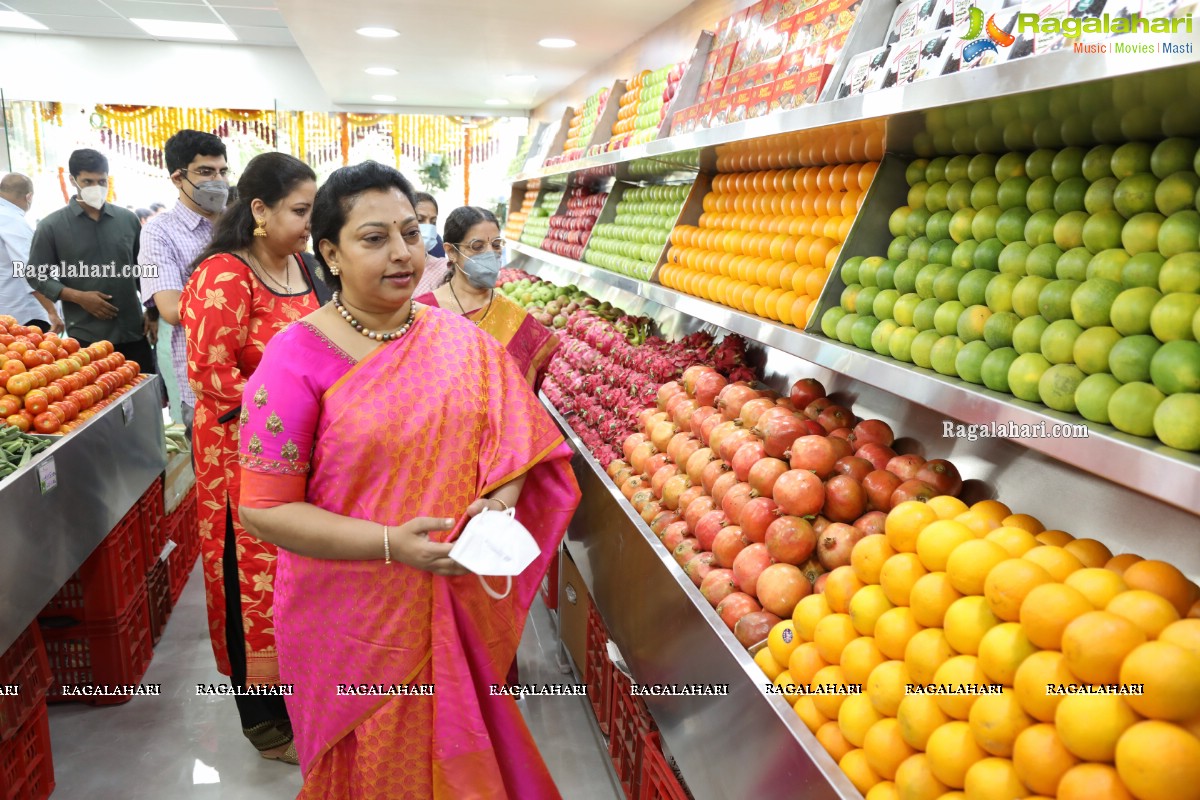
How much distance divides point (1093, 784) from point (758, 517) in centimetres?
114

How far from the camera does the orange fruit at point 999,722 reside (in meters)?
1.27

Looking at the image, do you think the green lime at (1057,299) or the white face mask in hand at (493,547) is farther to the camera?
the white face mask in hand at (493,547)

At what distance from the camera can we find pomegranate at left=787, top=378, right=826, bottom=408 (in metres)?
2.73

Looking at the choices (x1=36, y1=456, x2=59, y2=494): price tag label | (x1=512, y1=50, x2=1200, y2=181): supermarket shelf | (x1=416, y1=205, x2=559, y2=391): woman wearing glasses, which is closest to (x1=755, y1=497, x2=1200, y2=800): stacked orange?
(x1=512, y1=50, x2=1200, y2=181): supermarket shelf

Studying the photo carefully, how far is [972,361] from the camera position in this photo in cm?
167

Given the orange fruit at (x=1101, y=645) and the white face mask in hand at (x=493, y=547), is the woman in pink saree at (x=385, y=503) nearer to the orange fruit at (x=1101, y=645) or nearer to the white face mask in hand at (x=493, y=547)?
the white face mask in hand at (x=493, y=547)

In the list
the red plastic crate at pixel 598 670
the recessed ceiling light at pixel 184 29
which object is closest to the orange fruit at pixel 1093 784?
the red plastic crate at pixel 598 670

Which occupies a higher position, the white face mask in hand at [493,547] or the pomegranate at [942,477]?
the pomegranate at [942,477]

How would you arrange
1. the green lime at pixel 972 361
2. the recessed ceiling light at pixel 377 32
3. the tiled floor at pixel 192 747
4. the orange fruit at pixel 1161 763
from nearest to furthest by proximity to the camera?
the orange fruit at pixel 1161 763 → the green lime at pixel 972 361 → the tiled floor at pixel 192 747 → the recessed ceiling light at pixel 377 32

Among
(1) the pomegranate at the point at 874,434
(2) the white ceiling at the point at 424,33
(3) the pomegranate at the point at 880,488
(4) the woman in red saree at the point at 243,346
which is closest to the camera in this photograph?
(3) the pomegranate at the point at 880,488

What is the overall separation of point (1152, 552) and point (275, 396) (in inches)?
71.5

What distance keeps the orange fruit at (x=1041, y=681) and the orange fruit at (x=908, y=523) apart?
0.44 m

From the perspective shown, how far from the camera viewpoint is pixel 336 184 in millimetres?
1979

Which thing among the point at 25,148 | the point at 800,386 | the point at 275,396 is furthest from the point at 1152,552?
the point at 25,148
